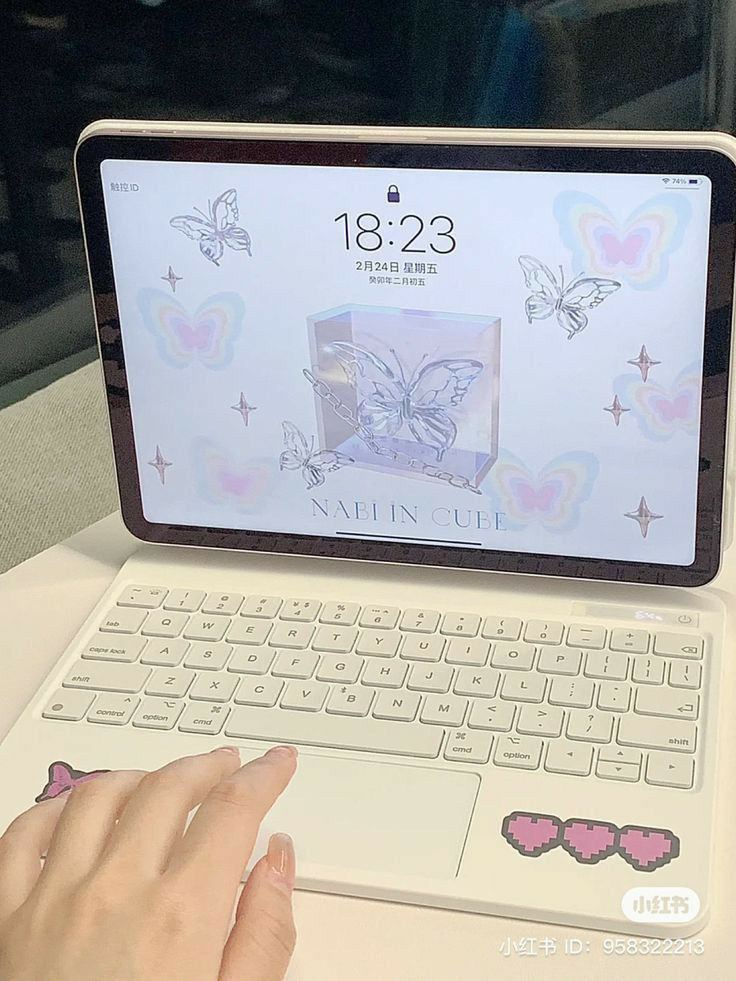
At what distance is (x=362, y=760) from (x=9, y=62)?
37.0 inches

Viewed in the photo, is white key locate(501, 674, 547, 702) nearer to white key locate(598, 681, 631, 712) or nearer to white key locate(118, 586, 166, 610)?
white key locate(598, 681, 631, 712)

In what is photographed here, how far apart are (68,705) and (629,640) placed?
291 mm

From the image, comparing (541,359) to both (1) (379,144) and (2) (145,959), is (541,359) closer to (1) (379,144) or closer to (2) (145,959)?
(1) (379,144)

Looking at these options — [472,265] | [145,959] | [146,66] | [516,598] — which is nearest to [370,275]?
[472,265]

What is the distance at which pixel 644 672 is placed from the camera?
22.4 inches

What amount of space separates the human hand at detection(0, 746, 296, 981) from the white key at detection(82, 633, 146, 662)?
136mm

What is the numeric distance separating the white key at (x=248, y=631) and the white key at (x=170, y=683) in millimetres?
34

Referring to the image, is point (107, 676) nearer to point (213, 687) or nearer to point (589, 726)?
point (213, 687)

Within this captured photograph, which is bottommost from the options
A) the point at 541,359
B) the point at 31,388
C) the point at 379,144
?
the point at 31,388

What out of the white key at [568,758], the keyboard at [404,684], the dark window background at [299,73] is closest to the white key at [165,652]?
the keyboard at [404,684]

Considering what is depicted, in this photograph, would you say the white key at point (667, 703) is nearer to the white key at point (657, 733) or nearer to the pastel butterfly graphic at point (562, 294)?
the white key at point (657, 733)

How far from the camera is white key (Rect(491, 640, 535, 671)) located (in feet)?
1.90

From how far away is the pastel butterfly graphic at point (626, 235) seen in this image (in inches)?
21.7

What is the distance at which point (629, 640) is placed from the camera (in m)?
0.59
